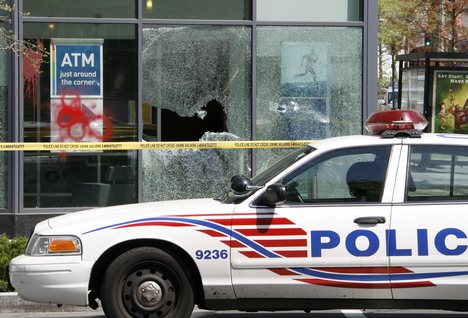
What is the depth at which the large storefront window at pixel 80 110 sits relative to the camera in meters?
13.0

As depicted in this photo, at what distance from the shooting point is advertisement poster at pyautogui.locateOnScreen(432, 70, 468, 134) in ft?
63.8

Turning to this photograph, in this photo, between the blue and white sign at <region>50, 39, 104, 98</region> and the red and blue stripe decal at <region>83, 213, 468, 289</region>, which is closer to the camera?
the red and blue stripe decal at <region>83, 213, 468, 289</region>

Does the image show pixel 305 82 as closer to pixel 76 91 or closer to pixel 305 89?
pixel 305 89

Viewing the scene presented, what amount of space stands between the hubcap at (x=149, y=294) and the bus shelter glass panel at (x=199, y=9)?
6601 millimetres

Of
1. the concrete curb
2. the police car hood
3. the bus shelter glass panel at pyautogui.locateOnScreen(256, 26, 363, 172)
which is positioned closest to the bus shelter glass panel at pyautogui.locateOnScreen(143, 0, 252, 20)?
the bus shelter glass panel at pyautogui.locateOnScreen(256, 26, 363, 172)

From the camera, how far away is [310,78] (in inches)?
534

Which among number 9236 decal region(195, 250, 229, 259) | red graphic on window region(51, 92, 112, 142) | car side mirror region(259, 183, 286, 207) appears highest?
red graphic on window region(51, 92, 112, 142)

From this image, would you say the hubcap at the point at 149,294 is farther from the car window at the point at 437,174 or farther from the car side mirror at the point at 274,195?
the car window at the point at 437,174

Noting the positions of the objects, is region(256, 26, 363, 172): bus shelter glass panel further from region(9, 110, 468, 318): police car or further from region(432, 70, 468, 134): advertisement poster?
region(432, 70, 468, 134): advertisement poster

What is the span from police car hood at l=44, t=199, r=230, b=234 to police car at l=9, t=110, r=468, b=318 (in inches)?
0.5

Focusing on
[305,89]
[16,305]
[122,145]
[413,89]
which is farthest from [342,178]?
[413,89]

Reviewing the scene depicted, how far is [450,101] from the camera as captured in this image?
19.7 meters

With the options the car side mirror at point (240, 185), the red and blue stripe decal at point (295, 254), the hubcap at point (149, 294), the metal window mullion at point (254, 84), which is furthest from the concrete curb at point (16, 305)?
the metal window mullion at point (254, 84)

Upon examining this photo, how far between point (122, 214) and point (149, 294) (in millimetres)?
653
